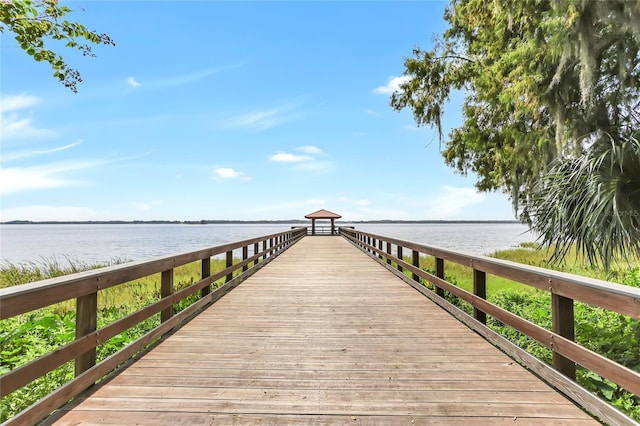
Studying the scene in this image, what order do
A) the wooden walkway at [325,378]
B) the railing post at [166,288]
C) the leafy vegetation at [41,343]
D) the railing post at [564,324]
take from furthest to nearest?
the railing post at [166,288] → the leafy vegetation at [41,343] → the railing post at [564,324] → the wooden walkway at [325,378]

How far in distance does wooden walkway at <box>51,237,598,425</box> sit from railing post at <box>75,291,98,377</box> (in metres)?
0.21

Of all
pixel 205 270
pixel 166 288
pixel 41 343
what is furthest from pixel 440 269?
pixel 41 343

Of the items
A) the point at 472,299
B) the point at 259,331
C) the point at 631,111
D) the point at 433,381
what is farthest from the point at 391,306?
the point at 631,111

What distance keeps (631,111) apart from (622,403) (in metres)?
7.99

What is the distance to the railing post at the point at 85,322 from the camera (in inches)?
102

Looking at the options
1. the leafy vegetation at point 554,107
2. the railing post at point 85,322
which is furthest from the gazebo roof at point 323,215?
the railing post at point 85,322

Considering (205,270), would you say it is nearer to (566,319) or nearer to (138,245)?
(566,319)

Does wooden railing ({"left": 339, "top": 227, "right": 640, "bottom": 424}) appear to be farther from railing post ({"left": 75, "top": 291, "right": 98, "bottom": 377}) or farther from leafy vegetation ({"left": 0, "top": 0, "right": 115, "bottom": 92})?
leafy vegetation ({"left": 0, "top": 0, "right": 115, "bottom": 92})

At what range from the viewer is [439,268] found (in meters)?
5.17

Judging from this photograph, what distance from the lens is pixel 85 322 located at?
2623 millimetres

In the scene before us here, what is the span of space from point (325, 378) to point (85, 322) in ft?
5.84

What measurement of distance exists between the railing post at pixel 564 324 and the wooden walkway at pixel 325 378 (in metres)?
0.19

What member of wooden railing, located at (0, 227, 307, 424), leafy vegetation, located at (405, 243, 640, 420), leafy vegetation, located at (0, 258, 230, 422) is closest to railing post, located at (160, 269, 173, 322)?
wooden railing, located at (0, 227, 307, 424)

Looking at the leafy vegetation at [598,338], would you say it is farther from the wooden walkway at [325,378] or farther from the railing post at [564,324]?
the wooden walkway at [325,378]
